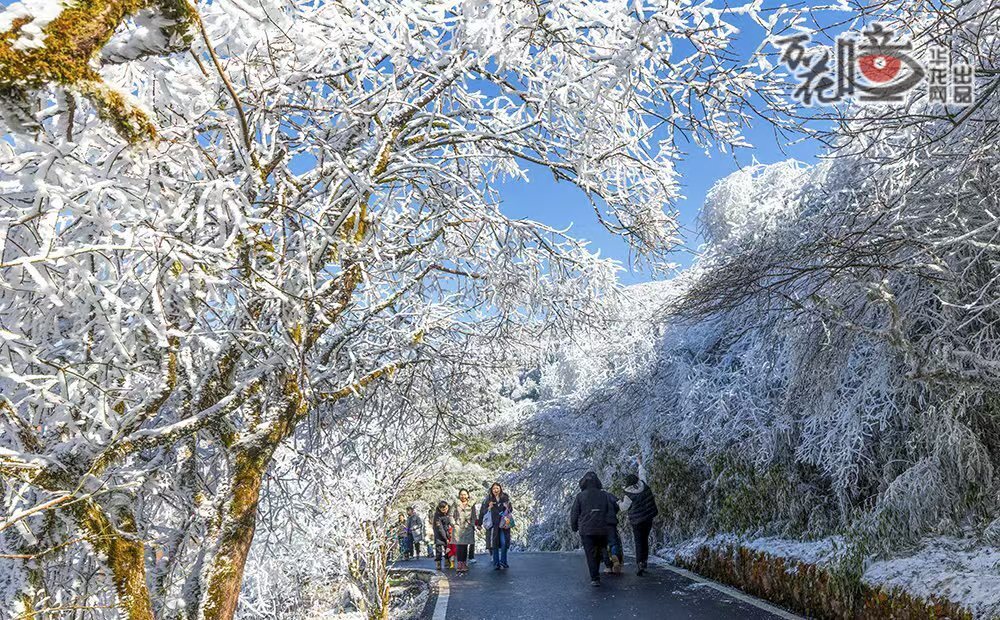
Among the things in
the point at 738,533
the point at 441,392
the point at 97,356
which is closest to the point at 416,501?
the point at 738,533

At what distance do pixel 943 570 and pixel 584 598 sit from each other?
509 centimetres

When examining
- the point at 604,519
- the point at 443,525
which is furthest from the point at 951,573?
the point at 443,525

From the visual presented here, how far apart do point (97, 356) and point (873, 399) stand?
910cm

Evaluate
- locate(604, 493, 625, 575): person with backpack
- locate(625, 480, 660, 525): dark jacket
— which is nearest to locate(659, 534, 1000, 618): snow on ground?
locate(625, 480, 660, 525): dark jacket

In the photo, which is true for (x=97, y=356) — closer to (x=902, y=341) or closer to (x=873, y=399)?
(x=902, y=341)

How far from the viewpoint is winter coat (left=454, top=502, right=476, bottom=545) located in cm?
1602

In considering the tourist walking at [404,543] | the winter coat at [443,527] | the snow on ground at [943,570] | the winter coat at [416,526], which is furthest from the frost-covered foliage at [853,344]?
the tourist walking at [404,543]

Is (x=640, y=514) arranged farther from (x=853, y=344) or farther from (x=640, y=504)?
(x=853, y=344)

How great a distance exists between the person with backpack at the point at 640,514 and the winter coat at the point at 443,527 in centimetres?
499

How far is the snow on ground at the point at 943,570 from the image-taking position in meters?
5.71

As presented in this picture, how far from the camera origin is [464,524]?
637 inches

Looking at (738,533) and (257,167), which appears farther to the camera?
(738,533)

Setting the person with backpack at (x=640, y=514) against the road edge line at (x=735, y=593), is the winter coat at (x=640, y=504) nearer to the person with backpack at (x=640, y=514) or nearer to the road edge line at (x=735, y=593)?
the person with backpack at (x=640, y=514)

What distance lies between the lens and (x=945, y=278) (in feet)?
24.2
